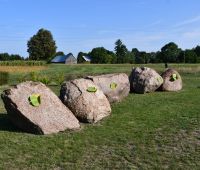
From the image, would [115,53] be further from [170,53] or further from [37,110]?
[37,110]

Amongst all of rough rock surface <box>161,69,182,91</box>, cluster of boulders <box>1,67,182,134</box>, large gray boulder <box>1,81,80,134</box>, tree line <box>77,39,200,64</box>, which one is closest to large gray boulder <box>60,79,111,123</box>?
cluster of boulders <box>1,67,182,134</box>

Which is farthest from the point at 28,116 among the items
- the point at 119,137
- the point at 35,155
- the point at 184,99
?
the point at 184,99

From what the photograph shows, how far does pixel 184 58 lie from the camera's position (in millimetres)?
89062

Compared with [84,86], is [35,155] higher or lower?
lower

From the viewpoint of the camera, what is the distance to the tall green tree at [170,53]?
298 feet

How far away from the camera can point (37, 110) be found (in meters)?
9.40

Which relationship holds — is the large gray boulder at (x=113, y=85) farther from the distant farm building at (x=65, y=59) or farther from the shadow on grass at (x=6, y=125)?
the distant farm building at (x=65, y=59)

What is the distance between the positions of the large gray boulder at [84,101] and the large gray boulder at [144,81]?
5.85 m

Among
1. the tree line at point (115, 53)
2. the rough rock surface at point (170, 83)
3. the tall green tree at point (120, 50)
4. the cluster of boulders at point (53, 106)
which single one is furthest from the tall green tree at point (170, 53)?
the cluster of boulders at point (53, 106)

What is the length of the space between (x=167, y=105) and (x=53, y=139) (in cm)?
506

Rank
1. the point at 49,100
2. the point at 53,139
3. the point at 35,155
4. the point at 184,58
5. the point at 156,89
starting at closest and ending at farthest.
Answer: the point at 35,155
the point at 53,139
the point at 49,100
the point at 156,89
the point at 184,58

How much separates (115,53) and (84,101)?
9009 centimetres

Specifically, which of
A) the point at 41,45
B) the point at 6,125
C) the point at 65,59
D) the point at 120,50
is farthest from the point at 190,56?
the point at 6,125

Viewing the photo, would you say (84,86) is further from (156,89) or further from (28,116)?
(156,89)
